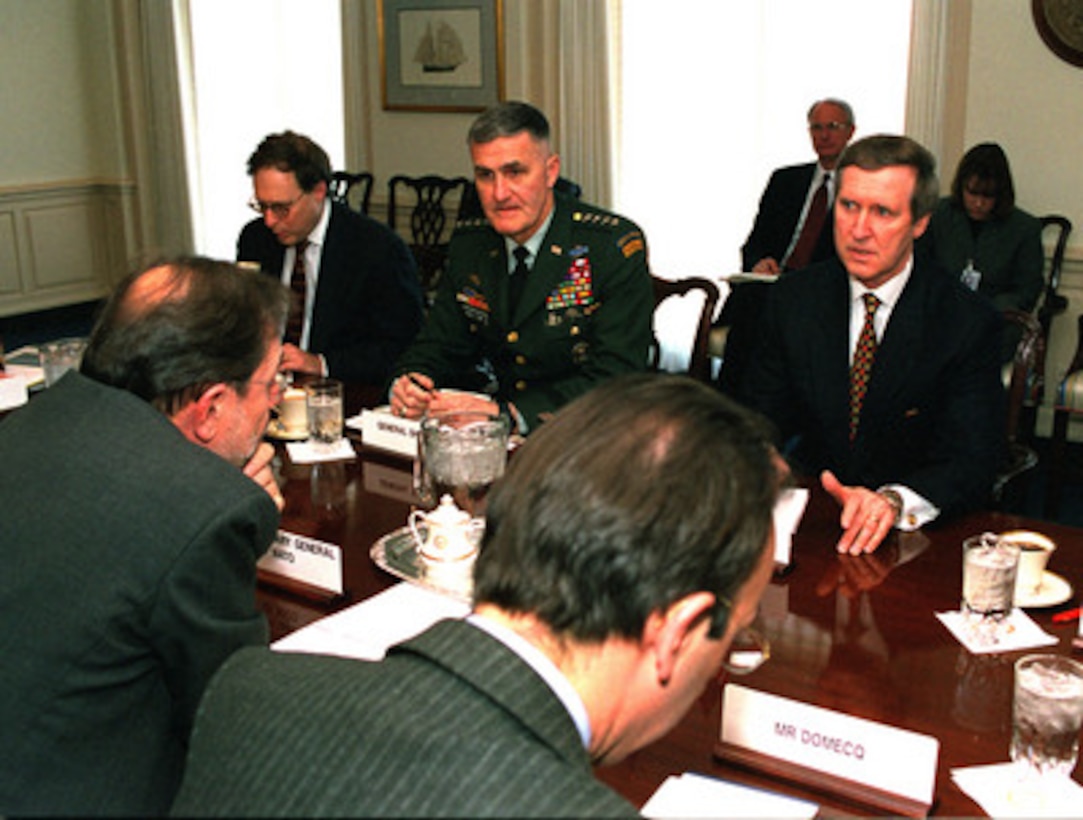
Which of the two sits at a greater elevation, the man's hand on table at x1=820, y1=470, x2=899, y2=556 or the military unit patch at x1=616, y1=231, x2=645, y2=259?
the military unit patch at x1=616, y1=231, x2=645, y2=259

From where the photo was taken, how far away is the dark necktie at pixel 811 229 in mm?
5520

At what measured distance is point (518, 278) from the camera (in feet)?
10.3

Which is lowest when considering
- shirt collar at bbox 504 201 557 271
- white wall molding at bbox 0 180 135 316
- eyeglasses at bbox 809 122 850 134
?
white wall molding at bbox 0 180 135 316

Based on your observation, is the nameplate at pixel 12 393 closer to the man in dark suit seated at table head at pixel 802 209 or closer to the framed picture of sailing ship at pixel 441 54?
the man in dark suit seated at table head at pixel 802 209

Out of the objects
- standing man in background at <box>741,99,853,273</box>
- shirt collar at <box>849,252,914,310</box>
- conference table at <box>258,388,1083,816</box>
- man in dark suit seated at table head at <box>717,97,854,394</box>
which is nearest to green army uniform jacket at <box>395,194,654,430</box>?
shirt collar at <box>849,252,914,310</box>

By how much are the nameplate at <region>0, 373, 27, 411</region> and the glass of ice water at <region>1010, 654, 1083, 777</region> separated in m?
2.47

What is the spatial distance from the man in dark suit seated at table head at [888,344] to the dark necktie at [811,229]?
3.00 m

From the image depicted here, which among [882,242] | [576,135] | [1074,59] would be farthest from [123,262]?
[882,242]

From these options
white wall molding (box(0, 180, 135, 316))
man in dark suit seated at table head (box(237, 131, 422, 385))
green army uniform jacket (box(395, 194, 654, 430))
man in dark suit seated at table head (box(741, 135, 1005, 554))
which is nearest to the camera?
man in dark suit seated at table head (box(741, 135, 1005, 554))

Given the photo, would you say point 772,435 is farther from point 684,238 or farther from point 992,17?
point 684,238

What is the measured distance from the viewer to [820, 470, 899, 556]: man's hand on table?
77.3 inches

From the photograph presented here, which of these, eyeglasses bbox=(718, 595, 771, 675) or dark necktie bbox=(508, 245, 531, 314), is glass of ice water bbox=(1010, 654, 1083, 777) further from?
dark necktie bbox=(508, 245, 531, 314)

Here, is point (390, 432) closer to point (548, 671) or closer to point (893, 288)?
point (893, 288)

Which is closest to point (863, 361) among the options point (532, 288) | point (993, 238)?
point (532, 288)
